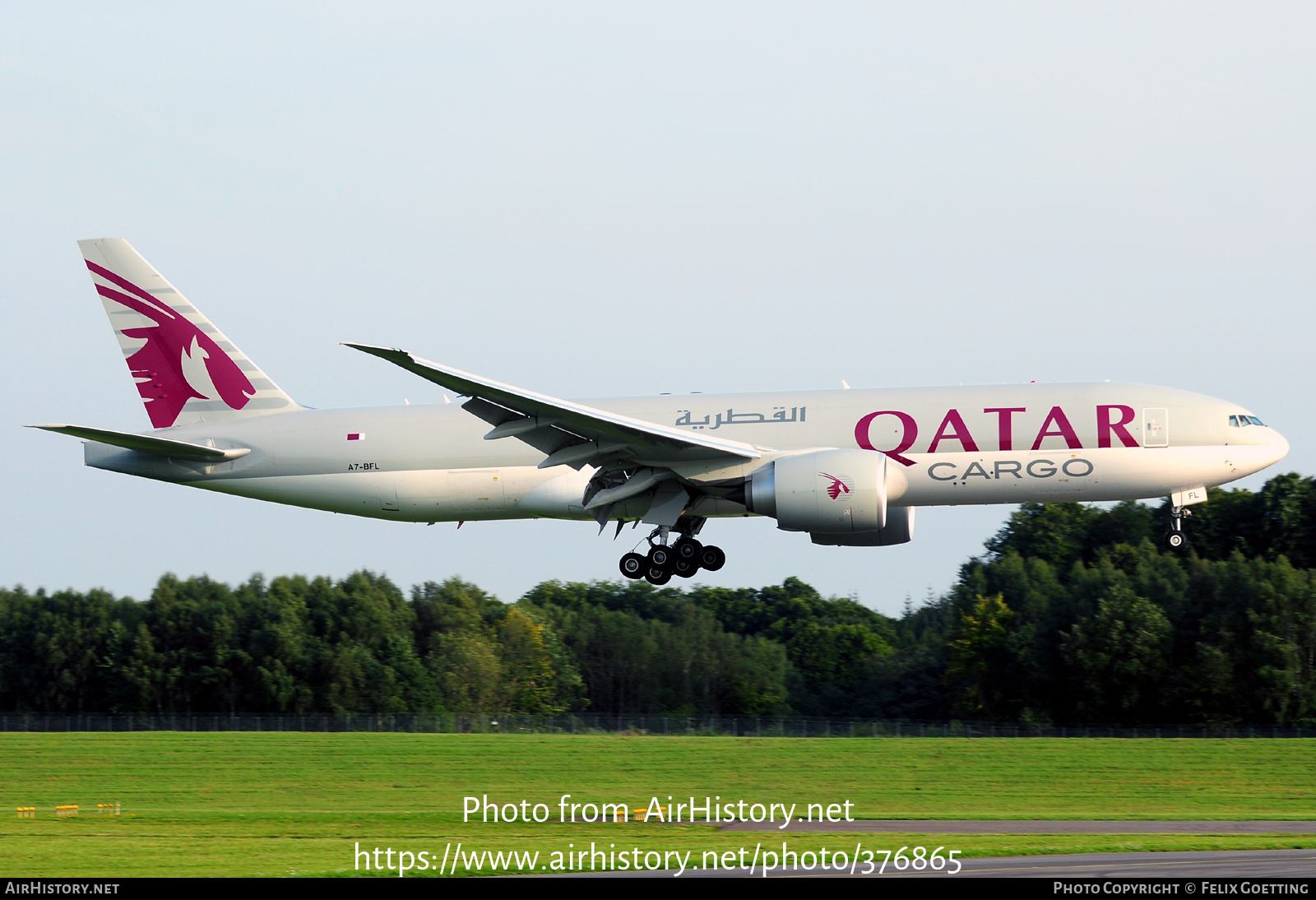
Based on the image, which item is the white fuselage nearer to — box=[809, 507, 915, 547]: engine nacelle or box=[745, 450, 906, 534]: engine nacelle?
box=[745, 450, 906, 534]: engine nacelle

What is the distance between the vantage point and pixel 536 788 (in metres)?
39.3

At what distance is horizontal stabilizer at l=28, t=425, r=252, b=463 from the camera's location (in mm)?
32625

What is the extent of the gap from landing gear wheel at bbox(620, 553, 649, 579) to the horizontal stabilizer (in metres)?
9.48

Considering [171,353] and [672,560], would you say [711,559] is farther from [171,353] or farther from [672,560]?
[171,353]

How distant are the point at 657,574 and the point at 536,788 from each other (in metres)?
8.97

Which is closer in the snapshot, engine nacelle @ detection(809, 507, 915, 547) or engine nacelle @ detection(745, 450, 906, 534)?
engine nacelle @ detection(745, 450, 906, 534)

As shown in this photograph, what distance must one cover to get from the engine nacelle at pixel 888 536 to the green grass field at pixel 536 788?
6157mm

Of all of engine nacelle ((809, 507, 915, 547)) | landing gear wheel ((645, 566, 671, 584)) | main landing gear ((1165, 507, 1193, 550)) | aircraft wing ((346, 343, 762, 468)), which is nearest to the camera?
aircraft wing ((346, 343, 762, 468))

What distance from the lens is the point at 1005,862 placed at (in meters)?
22.8

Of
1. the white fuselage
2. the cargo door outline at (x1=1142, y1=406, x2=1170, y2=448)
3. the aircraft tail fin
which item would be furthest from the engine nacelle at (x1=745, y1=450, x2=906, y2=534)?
the aircraft tail fin

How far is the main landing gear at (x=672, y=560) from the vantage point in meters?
33.7

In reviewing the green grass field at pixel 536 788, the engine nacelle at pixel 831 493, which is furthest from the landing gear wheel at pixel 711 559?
the green grass field at pixel 536 788

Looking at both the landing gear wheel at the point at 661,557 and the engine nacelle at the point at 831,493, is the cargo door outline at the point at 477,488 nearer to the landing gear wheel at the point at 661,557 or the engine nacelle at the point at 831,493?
the landing gear wheel at the point at 661,557

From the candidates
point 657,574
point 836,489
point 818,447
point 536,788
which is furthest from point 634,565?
point 536,788
